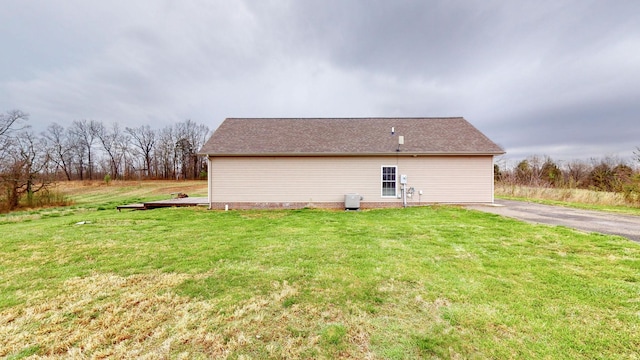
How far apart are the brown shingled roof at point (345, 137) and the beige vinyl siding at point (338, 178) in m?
0.44

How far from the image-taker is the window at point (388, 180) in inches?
453

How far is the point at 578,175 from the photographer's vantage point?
23.3 meters

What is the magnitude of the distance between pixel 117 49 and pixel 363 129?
17.7 m

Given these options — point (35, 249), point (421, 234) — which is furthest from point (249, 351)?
point (35, 249)

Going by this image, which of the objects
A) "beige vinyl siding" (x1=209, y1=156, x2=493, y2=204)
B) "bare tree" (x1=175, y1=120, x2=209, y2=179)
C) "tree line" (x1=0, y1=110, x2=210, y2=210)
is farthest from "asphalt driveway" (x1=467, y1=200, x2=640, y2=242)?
"bare tree" (x1=175, y1=120, x2=209, y2=179)

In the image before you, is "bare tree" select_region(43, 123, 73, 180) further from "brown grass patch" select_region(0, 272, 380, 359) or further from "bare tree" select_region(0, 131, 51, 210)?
"brown grass patch" select_region(0, 272, 380, 359)

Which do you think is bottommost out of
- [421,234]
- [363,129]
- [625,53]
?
[421,234]

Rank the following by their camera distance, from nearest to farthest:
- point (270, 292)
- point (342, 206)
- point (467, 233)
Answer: point (270, 292)
point (467, 233)
point (342, 206)

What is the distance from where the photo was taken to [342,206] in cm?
1140

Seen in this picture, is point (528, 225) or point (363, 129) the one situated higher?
point (363, 129)

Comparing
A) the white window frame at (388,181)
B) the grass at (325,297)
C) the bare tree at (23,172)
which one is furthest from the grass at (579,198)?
the bare tree at (23,172)

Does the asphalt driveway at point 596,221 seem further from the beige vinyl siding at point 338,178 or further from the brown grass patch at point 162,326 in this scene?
the brown grass patch at point 162,326

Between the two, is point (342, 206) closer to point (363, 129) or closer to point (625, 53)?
point (363, 129)

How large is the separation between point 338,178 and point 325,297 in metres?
8.64
